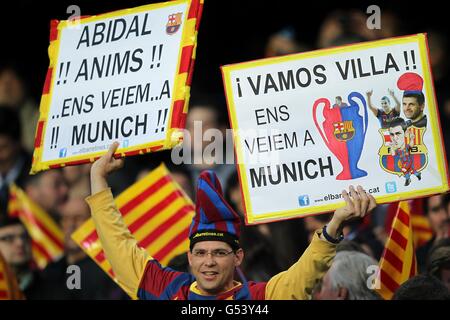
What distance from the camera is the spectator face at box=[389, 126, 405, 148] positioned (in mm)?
7059

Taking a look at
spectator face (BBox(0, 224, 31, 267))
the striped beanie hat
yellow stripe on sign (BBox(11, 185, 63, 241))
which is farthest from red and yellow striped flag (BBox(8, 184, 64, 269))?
the striped beanie hat

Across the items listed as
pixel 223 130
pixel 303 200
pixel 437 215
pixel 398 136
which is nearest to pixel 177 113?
pixel 303 200

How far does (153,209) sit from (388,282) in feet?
5.63

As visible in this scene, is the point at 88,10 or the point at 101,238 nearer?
the point at 101,238

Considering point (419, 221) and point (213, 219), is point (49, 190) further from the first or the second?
point (213, 219)

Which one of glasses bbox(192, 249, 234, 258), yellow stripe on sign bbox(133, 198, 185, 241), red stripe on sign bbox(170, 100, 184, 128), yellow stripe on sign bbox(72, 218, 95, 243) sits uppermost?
Answer: red stripe on sign bbox(170, 100, 184, 128)

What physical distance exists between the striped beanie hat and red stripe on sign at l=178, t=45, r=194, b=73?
70cm

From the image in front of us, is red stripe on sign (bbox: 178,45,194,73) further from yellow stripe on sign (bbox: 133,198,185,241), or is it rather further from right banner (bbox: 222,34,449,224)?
yellow stripe on sign (bbox: 133,198,185,241)

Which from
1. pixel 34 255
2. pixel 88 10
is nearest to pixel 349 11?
pixel 88 10

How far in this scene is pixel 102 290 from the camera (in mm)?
9180

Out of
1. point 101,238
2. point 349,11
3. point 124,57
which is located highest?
point 349,11

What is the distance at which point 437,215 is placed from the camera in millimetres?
8898
